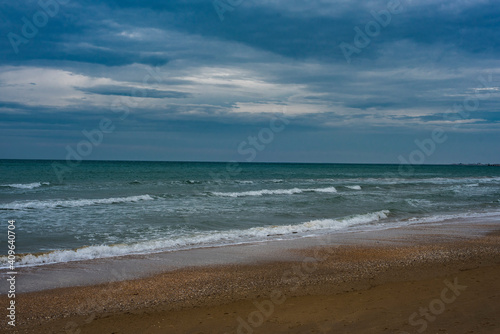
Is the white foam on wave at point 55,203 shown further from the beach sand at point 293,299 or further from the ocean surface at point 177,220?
the beach sand at point 293,299

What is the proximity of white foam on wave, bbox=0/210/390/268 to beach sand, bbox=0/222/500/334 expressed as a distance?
2994mm

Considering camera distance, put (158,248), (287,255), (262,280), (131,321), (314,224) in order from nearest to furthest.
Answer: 1. (131,321)
2. (262,280)
3. (287,255)
4. (158,248)
5. (314,224)

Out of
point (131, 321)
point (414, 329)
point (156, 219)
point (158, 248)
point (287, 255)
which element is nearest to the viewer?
point (414, 329)

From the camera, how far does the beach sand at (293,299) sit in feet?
17.9

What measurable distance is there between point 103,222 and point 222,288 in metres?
10.5

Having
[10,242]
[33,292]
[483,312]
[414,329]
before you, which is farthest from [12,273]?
[483,312]

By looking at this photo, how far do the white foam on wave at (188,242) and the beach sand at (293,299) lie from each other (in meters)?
2.99

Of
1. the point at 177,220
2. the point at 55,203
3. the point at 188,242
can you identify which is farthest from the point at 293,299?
the point at 55,203

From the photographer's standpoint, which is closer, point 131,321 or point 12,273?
point 131,321

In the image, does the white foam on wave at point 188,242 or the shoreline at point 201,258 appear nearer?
the shoreline at point 201,258

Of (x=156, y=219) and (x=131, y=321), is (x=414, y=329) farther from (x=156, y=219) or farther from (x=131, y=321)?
(x=156, y=219)

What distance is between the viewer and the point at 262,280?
7812 millimetres

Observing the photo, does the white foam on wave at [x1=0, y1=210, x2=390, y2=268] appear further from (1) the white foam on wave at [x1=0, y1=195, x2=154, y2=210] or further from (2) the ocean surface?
(1) the white foam on wave at [x1=0, y1=195, x2=154, y2=210]

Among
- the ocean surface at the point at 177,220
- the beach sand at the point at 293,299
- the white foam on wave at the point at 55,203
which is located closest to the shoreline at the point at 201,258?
the beach sand at the point at 293,299
